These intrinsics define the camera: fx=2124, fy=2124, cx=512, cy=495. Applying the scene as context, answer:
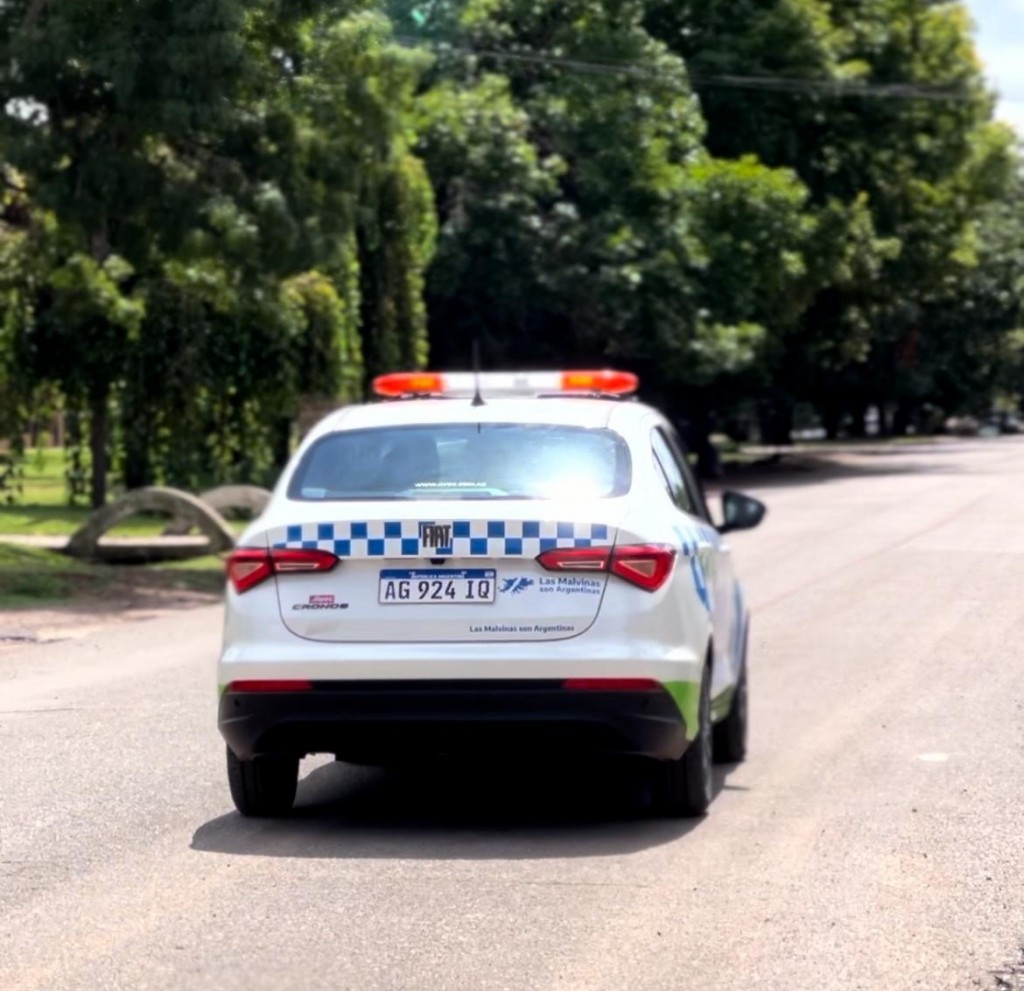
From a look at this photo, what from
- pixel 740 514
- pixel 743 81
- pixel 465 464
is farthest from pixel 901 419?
pixel 465 464

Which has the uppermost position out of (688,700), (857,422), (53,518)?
(688,700)

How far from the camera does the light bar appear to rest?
9.03 m

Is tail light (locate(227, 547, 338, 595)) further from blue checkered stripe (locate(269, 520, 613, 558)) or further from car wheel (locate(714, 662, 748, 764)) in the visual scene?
car wheel (locate(714, 662, 748, 764))

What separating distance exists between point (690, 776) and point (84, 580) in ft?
39.5

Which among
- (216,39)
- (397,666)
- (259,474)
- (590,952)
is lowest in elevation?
(259,474)

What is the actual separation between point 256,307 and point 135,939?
16122 mm

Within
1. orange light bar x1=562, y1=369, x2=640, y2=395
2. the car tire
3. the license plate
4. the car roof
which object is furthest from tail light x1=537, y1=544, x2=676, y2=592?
orange light bar x1=562, y1=369, x2=640, y2=395

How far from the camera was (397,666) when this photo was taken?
7.43 metres

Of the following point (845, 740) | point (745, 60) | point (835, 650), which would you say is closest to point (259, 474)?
point (745, 60)

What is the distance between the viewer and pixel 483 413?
8.23 metres

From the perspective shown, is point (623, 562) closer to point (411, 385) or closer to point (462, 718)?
point (462, 718)

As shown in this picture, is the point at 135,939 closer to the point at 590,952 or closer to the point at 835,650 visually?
the point at 590,952

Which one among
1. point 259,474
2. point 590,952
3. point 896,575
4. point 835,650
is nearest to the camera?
point 590,952

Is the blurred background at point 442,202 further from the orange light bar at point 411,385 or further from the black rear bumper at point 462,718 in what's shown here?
the black rear bumper at point 462,718
